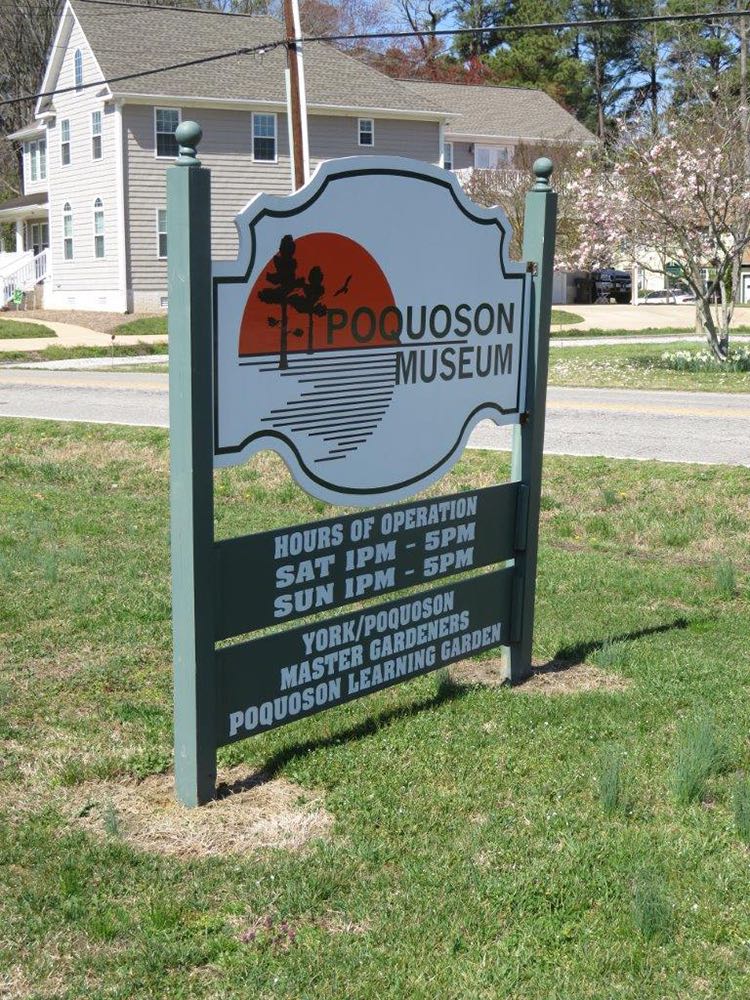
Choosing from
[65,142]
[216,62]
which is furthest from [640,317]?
[65,142]

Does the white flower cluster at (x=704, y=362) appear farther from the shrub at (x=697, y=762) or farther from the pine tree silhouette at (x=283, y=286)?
the pine tree silhouette at (x=283, y=286)

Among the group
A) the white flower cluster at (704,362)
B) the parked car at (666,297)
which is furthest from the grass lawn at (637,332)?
the parked car at (666,297)

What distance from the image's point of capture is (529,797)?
169 inches

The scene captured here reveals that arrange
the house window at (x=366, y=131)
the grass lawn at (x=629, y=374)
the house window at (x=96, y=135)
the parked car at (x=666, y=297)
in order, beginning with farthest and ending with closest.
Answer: the parked car at (x=666, y=297), the house window at (x=366, y=131), the house window at (x=96, y=135), the grass lawn at (x=629, y=374)

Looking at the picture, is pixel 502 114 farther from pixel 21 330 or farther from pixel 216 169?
pixel 21 330

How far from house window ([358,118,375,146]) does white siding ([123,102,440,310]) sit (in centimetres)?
16

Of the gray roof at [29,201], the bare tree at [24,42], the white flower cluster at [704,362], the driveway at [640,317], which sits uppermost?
the bare tree at [24,42]

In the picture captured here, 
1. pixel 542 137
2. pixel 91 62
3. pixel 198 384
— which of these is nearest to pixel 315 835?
pixel 198 384

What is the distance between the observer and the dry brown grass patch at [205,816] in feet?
13.1

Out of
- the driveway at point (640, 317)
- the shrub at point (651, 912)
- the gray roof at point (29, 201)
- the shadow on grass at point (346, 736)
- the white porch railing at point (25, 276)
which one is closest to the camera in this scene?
the shrub at point (651, 912)

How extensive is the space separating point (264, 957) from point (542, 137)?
4701 centimetres

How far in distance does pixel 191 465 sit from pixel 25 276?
38183 millimetres

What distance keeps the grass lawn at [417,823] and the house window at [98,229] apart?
30.5m

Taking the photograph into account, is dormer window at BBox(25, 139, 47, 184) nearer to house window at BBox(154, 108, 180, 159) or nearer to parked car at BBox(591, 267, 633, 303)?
house window at BBox(154, 108, 180, 159)
